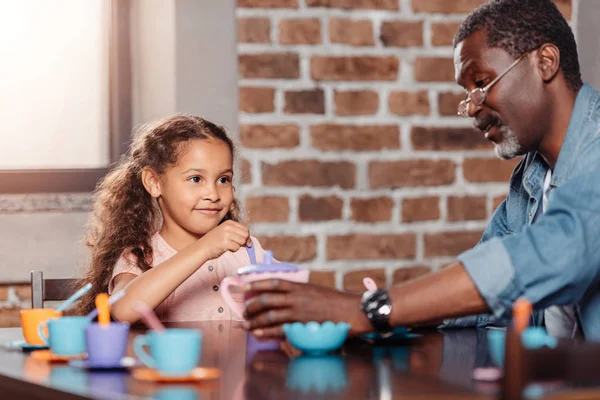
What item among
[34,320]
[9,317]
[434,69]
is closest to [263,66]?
[434,69]

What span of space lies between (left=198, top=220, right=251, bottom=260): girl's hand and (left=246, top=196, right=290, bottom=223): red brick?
722mm

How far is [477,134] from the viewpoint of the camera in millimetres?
2857

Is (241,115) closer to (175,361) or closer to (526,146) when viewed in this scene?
(526,146)

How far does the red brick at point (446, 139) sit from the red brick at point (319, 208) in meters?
0.30

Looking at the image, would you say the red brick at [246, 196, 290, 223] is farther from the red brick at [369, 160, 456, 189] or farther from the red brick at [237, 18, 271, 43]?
the red brick at [237, 18, 271, 43]

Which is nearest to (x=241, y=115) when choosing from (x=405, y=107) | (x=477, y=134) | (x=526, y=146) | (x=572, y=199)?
(x=405, y=107)

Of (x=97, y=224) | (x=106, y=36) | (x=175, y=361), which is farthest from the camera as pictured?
(x=106, y=36)

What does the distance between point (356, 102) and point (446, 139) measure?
30 centimetres

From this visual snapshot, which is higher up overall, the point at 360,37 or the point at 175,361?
the point at 360,37

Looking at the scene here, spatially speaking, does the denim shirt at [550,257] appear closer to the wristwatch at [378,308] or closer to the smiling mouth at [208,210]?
the wristwatch at [378,308]

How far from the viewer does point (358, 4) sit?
2777 mm

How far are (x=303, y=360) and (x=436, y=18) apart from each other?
5.63ft

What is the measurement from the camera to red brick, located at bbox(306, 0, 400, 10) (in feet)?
8.98

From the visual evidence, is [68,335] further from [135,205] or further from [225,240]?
[135,205]
